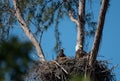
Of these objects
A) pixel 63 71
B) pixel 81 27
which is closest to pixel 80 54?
pixel 63 71

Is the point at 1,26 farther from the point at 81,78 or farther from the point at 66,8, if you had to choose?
the point at 81,78

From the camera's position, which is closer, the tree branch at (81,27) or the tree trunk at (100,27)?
the tree trunk at (100,27)

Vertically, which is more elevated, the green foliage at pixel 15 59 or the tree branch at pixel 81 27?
the tree branch at pixel 81 27

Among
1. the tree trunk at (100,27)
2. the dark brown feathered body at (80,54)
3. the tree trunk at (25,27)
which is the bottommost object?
the dark brown feathered body at (80,54)

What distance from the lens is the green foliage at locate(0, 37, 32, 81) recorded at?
0.45 meters

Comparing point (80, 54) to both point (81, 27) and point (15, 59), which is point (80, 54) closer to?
point (81, 27)

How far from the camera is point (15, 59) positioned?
0.46m

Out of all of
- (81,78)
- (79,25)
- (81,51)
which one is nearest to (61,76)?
(81,51)

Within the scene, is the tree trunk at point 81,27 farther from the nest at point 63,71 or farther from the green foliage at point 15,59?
the green foliage at point 15,59

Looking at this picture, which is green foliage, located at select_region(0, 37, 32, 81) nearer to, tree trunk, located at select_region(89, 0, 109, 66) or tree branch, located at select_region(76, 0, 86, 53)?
tree trunk, located at select_region(89, 0, 109, 66)

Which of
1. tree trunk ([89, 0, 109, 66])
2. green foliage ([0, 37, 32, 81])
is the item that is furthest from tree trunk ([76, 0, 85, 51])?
green foliage ([0, 37, 32, 81])

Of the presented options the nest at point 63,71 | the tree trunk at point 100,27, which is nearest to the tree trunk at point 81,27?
the nest at point 63,71

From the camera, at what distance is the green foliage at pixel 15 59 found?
45 cm

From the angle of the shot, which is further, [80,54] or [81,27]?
[81,27]
